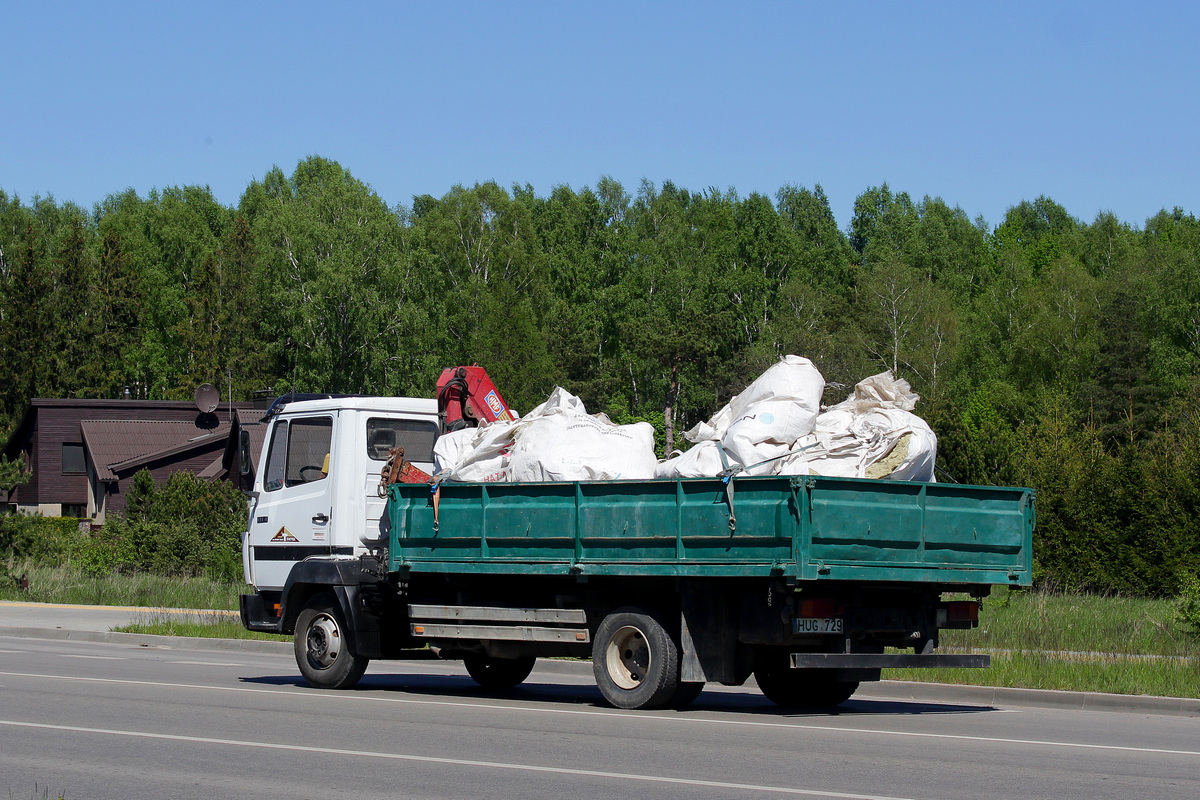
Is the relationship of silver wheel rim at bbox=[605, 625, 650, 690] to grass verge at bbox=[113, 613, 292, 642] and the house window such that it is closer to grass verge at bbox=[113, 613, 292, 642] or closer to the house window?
grass verge at bbox=[113, 613, 292, 642]

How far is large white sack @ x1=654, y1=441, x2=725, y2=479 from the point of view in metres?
11.5

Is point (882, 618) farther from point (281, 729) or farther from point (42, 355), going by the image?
point (42, 355)

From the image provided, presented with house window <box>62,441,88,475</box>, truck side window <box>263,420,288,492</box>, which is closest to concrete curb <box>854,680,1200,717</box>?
truck side window <box>263,420,288,492</box>

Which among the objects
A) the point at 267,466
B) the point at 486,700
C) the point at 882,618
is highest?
the point at 267,466

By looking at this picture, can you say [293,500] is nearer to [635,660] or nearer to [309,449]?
[309,449]

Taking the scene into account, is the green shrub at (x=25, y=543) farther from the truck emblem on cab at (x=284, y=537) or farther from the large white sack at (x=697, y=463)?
the large white sack at (x=697, y=463)

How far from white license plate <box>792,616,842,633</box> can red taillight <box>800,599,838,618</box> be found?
0.03 meters

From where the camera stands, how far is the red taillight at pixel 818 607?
10867 millimetres

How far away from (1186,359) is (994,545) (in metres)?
55.0

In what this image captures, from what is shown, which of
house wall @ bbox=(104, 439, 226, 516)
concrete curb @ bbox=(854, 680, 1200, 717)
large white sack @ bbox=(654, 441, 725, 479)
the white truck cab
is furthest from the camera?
house wall @ bbox=(104, 439, 226, 516)

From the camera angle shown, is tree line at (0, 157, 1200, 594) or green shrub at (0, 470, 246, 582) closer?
green shrub at (0, 470, 246, 582)

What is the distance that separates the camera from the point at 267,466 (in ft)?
47.2

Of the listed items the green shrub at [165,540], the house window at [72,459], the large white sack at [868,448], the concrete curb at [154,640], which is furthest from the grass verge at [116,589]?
the house window at [72,459]

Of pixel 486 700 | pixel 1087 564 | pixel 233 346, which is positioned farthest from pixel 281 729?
pixel 233 346
